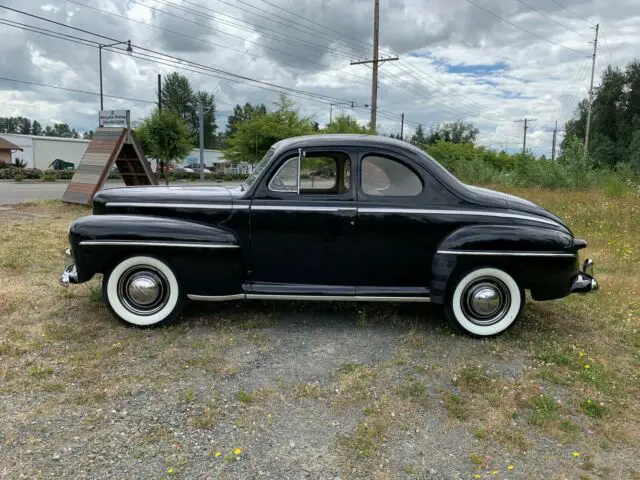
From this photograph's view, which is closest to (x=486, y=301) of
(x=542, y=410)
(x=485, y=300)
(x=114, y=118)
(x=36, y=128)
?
(x=485, y=300)

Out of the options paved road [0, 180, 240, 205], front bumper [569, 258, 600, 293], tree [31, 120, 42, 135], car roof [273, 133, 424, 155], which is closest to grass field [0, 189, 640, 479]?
front bumper [569, 258, 600, 293]

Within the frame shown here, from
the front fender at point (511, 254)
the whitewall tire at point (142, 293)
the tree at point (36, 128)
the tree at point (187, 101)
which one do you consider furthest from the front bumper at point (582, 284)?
the tree at point (36, 128)

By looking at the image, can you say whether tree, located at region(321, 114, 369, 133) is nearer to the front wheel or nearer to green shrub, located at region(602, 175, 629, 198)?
green shrub, located at region(602, 175, 629, 198)

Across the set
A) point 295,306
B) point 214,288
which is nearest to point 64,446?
point 214,288

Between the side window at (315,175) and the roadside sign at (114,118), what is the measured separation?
10.3 m

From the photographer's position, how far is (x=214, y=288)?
14.9ft

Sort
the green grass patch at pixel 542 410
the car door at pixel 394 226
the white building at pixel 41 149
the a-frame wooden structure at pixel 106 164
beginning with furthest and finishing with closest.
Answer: the white building at pixel 41 149 < the a-frame wooden structure at pixel 106 164 < the car door at pixel 394 226 < the green grass patch at pixel 542 410

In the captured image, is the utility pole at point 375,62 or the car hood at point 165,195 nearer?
the car hood at point 165,195

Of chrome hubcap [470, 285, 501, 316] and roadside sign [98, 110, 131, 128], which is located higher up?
roadside sign [98, 110, 131, 128]

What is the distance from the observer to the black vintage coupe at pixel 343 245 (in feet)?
14.6

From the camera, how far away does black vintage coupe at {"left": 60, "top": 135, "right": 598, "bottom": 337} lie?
4461 mm

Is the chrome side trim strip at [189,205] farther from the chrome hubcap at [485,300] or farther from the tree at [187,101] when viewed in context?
the tree at [187,101]

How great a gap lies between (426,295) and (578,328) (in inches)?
65.7

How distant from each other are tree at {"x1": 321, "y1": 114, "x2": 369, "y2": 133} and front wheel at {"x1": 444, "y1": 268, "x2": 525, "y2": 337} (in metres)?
22.0
